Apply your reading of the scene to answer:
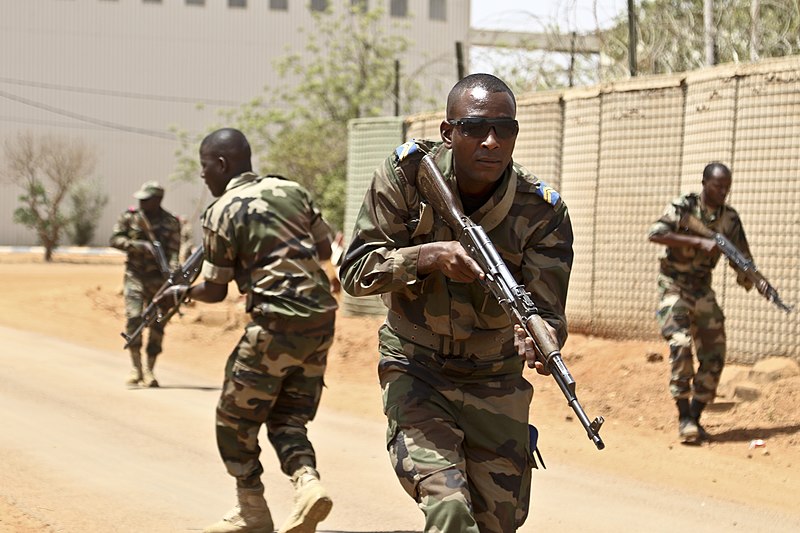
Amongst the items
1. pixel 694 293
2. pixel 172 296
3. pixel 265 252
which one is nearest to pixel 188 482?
pixel 172 296

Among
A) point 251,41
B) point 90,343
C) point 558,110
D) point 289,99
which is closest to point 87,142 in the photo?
point 251,41

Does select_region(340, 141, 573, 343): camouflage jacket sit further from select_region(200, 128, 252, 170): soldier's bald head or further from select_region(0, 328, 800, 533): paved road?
select_region(0, 328, 800, 533): paved road

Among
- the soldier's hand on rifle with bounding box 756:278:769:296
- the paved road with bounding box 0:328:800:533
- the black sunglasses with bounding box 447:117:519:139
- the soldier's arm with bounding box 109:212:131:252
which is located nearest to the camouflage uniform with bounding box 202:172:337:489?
the paved road with bounding box 0:328:800:533

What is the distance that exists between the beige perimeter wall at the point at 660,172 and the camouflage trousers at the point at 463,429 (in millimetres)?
6591

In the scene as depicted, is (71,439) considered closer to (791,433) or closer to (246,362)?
(246,362)

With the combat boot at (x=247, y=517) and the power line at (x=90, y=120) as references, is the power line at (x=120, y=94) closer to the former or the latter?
the power line at (x=90, y=120)

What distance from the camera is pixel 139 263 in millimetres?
10859

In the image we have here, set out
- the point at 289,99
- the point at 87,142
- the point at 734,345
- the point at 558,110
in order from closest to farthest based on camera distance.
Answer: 1. the point at 734,345
2. the point at 558,110
3. the point at 289,99
4. the point at 87,142

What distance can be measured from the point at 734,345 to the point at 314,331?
18.8 feet

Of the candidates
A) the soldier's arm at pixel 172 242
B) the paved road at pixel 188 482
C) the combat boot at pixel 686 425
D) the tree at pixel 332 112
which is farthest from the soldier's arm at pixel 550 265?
the tree at pixel 332 112

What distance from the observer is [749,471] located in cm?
755

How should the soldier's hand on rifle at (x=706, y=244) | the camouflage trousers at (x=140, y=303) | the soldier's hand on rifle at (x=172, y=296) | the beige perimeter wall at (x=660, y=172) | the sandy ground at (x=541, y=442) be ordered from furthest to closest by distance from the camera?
the camouflage trousers at (x=140, y=303), the beige perimeter wall at (x=660, y=172), the soldier's hand on rifle at (x=706, y=244), the sandy ground at (x=541, y=442), the soldier's hand on rifle at (x=172, y=296)

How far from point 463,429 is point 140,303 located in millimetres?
7522

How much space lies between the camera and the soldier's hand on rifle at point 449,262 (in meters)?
3.53
